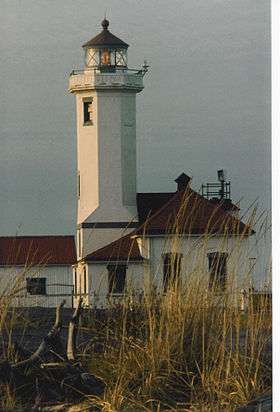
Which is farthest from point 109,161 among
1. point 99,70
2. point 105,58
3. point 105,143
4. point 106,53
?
point 106,53

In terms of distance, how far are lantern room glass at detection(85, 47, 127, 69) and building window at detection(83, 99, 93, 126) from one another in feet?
3.15

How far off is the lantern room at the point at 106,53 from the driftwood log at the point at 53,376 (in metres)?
9.90

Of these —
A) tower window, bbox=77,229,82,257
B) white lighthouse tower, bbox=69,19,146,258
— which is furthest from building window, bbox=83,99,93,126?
tower window, bbox=77,229,82,257

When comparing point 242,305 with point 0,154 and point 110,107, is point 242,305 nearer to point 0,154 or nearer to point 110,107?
point 0,154

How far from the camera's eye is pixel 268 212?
4.20 metres

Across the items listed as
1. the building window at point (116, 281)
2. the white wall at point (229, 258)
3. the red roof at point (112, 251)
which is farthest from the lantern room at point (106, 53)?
the white wall at point (229, 258)

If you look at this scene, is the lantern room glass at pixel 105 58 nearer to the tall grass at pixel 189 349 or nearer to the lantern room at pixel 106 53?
the lantern room at pixel 106 53

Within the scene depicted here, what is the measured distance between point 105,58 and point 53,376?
11.4 metres

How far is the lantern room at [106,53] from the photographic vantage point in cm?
1375

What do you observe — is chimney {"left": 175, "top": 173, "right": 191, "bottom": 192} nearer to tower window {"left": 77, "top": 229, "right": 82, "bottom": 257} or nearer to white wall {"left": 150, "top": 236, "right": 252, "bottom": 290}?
tower window {"left": 77, "top": 229, "right": 82, "bottom": 257}

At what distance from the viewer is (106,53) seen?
14664 mm

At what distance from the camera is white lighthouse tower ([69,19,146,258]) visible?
1495cm

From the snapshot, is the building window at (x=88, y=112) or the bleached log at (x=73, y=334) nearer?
the bleached log at (x=73, y=334)

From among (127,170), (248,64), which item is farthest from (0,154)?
(127,170)
